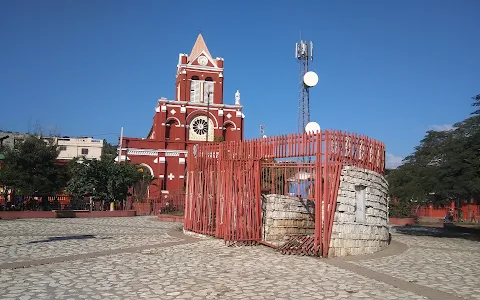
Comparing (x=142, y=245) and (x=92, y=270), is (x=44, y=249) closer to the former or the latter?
(x=142, y=245)

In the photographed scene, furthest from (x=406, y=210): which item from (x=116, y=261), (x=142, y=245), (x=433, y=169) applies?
(x=116, y=261)

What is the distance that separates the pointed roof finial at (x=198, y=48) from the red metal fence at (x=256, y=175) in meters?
36.6

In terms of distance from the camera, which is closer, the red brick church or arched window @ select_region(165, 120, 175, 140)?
the red brick church

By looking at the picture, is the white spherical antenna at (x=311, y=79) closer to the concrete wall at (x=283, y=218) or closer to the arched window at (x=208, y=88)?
the concrete wall at (x=283, y=218)

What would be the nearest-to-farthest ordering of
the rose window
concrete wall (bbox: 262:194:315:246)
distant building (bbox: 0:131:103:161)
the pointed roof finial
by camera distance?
concrete wall (bbox: 262:194:315:246), the rose window, the pointed roof finial, distant building (bbox: 0:131:103:161)

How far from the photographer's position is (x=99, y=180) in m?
27.7

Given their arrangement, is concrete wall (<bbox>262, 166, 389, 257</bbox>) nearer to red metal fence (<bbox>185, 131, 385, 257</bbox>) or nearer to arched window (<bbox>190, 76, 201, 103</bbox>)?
red metal fence (<bbox>185, 131, 385, 257</bbox>)

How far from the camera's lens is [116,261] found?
29.9ft

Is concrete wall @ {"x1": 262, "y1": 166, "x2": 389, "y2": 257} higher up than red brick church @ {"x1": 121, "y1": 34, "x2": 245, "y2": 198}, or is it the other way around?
red brick church @ {"x1": 121, "y1": 34, "x2": 245, "y2": 198}

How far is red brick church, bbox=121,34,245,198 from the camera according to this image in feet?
146

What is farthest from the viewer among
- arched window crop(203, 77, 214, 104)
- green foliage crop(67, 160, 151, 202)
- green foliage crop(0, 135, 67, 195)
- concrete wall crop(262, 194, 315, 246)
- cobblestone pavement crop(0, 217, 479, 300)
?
arched window crop(203, 77, 214, 104)

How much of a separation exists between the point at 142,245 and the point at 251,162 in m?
3.93

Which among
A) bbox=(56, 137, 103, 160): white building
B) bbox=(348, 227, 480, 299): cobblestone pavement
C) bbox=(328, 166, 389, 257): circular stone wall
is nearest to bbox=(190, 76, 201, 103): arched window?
bbox=(56, 137, 103, 160): white building

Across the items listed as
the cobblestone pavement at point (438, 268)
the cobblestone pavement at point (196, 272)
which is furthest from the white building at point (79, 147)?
the cobblestone pavement at point (438, 268)
